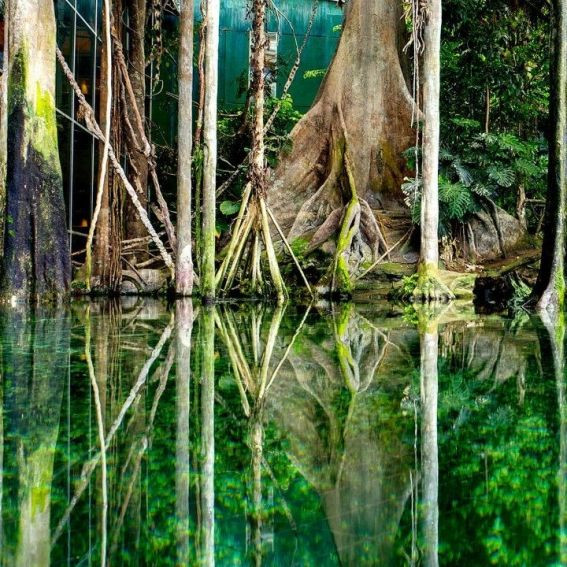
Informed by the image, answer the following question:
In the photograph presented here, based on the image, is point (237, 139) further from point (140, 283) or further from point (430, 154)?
point (430, 154)

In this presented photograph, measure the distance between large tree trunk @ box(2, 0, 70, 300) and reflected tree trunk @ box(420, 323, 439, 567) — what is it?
5.33 m

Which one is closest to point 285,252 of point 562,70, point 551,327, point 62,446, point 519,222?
point 519,222

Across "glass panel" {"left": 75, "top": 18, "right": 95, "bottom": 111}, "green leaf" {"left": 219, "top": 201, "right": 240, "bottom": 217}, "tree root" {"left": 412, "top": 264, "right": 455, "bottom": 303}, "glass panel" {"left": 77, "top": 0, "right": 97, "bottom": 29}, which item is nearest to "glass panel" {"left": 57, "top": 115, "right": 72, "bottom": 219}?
"glass panel" {"left": 75, "top": 18, "right": 95, "bottom": 111}

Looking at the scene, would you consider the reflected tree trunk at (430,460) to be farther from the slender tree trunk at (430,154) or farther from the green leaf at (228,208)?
the green leaf at (228,208)

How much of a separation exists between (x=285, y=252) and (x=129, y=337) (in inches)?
320

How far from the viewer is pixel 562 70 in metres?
8.85

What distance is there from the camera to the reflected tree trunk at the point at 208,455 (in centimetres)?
175

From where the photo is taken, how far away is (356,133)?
15.1 m

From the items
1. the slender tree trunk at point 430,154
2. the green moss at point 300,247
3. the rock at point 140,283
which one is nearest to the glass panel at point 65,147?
the rock at point 140,283

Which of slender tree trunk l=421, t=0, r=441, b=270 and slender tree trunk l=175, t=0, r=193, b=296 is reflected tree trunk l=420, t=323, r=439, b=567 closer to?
slender tree trunk l=175, t=0, r=193, b=296

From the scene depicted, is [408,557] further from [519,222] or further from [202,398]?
[519,222]

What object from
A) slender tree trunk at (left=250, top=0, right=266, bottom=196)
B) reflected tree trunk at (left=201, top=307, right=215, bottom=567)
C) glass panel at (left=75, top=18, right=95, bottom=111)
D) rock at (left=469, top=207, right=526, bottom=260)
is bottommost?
reflected tree trunk at (left=201, top=307, right=215, bottom=567)

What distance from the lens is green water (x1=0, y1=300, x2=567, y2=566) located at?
1.74 meters

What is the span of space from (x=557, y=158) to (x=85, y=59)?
9.74 metres
